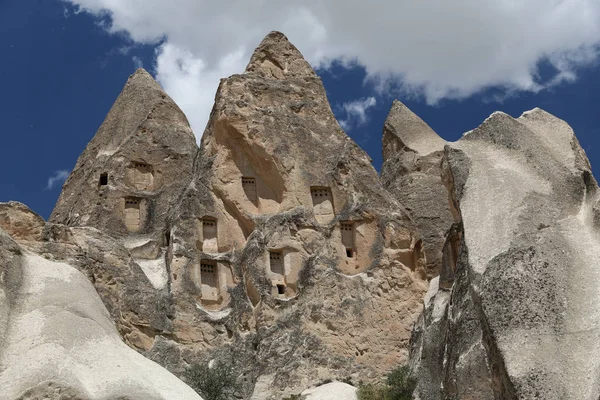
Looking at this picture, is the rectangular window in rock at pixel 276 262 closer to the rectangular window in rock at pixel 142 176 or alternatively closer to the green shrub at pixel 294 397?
the green shrub at pixel 294 397

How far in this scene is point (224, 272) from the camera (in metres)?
21.8

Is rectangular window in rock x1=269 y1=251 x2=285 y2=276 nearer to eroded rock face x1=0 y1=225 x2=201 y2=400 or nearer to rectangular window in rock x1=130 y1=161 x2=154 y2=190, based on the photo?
rectangular window in rock x1=130 y1=161 x2=154 y2=190

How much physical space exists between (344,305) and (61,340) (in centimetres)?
935

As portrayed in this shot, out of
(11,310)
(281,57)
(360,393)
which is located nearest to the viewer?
(11,310)

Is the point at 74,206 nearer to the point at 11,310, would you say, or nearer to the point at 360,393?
the point at 360,393

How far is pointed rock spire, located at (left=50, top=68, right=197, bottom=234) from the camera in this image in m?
25.8

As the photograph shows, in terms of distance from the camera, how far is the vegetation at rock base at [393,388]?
56.3 ft

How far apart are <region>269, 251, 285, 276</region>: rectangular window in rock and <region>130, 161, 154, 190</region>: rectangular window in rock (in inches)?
252

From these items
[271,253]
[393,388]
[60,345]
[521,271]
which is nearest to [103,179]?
[271,253]

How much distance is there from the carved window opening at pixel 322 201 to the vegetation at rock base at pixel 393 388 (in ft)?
15.0

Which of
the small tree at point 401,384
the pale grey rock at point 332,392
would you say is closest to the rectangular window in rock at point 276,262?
the pale grey rock at point 332,392

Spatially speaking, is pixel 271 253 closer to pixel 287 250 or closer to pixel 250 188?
pixel 287 250

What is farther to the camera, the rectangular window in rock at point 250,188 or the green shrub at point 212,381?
the rectangular window in rock at point 250,188

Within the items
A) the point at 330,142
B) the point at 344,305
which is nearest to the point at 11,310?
the point at 344,305
